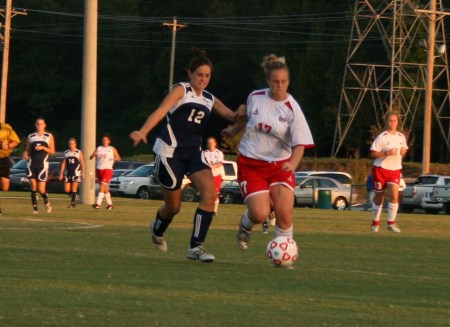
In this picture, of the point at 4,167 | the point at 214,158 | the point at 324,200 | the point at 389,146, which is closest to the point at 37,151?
the point at 4,167

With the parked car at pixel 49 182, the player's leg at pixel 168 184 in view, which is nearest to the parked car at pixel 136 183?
the parked car at pixel 49 182

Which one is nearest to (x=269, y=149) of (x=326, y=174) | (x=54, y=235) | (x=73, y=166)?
(x=54, y=235)

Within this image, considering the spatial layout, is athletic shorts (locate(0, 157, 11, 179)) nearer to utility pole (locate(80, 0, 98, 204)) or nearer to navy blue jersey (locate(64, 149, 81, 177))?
navy blue jersey (locate(64, 149, 81, 177))

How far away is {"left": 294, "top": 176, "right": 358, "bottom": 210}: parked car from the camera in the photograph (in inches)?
A: 1852

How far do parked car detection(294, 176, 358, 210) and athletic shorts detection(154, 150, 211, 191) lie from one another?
110ft

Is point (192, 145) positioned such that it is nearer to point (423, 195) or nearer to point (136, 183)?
point (423, 195)

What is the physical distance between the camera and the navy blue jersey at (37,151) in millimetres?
25688

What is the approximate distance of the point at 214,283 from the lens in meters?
10.6

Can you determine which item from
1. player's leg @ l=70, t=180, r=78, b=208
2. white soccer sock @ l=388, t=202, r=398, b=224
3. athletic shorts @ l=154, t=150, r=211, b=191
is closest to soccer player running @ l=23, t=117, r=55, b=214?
player's leg @ l=70, t=180, r=78, b=208

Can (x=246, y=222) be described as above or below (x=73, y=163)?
above

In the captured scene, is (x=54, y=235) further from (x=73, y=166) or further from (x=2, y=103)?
(x=2, y=103)

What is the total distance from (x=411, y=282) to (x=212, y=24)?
7943 centimetres

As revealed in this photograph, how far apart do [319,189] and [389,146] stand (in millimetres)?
26059

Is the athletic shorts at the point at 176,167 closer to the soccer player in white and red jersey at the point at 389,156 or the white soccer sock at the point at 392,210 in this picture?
the soccer player in white and red jersey at the point at 389,156
